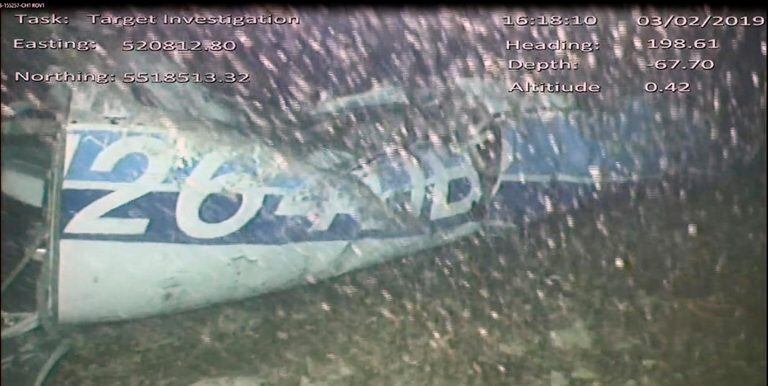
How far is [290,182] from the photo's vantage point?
6.95 ft

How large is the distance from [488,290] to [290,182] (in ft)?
1.89

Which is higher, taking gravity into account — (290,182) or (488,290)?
(290,182)

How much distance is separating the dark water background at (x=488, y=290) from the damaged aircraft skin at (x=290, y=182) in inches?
1.6

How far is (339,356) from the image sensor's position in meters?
2.13

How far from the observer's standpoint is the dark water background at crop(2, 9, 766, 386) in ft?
6.95

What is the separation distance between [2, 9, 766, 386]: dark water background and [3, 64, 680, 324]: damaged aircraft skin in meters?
0.04
